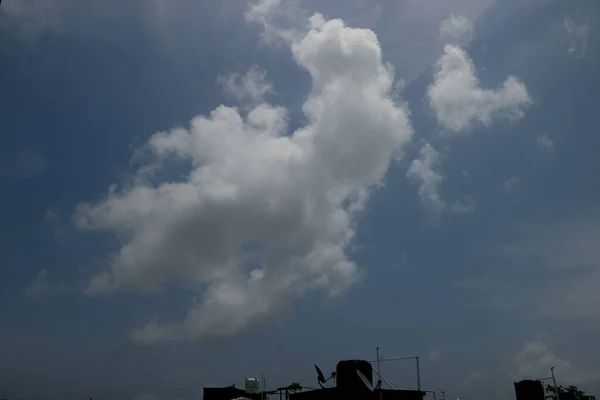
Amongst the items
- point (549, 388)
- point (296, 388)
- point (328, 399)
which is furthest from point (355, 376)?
point (549, 388)

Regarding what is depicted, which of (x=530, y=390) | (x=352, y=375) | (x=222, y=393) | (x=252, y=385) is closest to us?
(x=352, y=375)

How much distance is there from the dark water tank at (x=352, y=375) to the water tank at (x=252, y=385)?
399 inches

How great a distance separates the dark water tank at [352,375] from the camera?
39625 millimetres

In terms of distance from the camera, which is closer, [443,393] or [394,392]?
[394,392]

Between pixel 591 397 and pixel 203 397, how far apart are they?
5171 centimetres

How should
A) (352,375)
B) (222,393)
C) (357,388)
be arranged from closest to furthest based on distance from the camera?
(357,388) → (352,375) → (222,393)

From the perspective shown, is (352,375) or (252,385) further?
(252,385)

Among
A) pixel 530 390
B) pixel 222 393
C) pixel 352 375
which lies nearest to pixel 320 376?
pixel 352 375

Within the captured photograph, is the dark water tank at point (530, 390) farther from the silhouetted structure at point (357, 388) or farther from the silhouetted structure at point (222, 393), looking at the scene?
the silhouetted structure at point (222, 393)

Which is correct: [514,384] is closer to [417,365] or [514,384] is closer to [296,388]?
[417,365]

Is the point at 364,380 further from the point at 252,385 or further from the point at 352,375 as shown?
the point at 252,385

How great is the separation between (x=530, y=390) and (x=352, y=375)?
1863 cm

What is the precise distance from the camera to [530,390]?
47000 mm

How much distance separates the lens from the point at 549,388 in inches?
2557
